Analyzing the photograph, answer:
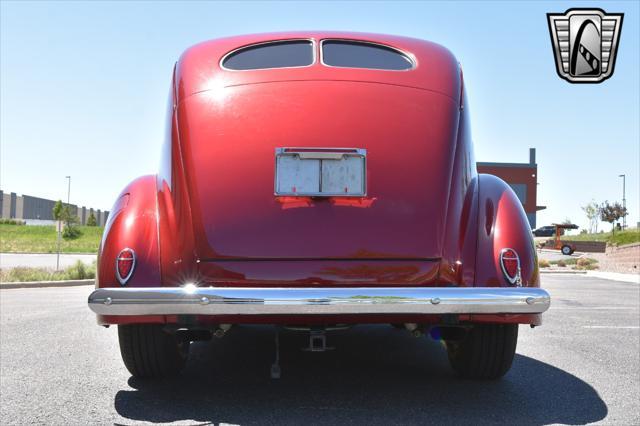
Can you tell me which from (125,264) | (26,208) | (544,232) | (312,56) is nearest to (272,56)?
(312,56)

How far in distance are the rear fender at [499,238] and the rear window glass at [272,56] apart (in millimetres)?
1457

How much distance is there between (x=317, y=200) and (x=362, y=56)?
3.78 feet

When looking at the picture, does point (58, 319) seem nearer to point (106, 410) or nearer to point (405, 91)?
point (106, 410)

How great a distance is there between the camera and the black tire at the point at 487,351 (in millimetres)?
4066

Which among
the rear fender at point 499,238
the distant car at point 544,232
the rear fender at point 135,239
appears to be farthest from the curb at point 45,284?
the distant car at point 544,232

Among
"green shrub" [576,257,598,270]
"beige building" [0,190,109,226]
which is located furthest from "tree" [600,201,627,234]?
"beige building" [0,190,109,226]

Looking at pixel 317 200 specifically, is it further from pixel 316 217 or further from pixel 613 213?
pixel 613 213

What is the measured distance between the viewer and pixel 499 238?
147 inches

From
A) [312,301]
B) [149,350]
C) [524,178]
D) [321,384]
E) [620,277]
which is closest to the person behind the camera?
[312,301]

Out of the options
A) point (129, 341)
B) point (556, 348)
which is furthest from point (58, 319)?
point (556, 348)

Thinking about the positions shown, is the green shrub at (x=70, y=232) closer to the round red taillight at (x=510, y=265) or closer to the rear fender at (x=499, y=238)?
the rear fender at (x=499, y=238)

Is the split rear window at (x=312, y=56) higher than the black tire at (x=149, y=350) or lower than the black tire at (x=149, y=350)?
higher

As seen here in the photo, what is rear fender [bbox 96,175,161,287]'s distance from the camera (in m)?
3.59

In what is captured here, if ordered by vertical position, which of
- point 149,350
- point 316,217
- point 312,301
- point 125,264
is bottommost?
point 149,350
